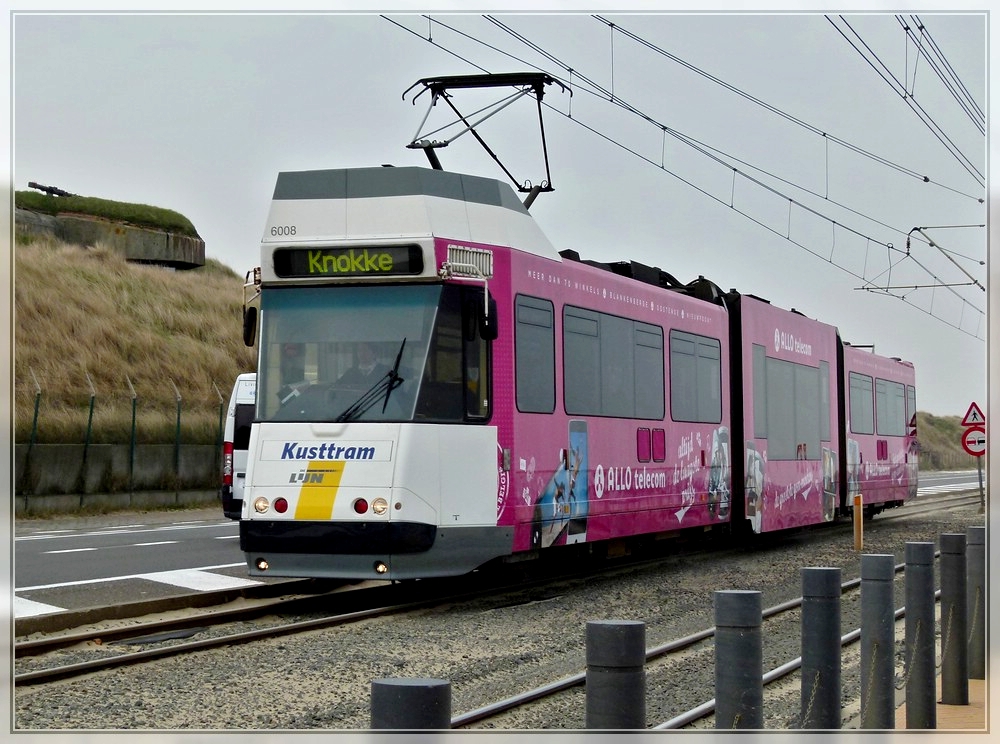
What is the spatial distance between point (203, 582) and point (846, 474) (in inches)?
505

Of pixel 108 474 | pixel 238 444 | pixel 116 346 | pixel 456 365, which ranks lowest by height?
pixel 108 474

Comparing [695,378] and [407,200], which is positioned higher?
[407,200]

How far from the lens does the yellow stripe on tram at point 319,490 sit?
11.8 meters

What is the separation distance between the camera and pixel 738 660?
236 inches

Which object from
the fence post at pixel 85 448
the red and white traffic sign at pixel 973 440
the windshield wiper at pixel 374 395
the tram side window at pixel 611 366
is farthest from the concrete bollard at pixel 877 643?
the fence post at pixel 85 448

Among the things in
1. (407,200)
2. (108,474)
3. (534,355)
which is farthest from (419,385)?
(108,474)

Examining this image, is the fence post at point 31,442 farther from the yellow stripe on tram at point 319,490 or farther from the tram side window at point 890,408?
the yellow stripe on tram at point 319,490

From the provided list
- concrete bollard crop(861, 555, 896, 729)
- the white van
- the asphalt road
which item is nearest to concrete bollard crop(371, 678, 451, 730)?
concrete bollard crop(861, 555, 896, 729)

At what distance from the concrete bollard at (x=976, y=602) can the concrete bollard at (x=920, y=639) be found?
94 centimetres

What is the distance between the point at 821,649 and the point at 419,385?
542cm

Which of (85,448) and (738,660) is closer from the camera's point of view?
(738,660)

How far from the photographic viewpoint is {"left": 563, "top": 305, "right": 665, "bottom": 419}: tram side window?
13.9 metres

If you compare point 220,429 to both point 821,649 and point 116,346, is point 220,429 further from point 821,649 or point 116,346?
point 821,649

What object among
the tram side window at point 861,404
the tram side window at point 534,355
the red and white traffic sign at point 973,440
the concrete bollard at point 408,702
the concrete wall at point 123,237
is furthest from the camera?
the concrete wall at point 123,237
